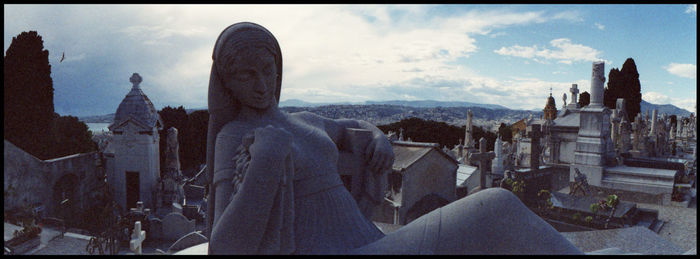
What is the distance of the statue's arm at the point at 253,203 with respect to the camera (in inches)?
108

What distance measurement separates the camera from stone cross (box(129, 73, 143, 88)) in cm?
1197

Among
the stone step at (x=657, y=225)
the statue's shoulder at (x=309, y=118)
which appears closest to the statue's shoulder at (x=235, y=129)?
the statue's shoulder at (x=309, y=118)

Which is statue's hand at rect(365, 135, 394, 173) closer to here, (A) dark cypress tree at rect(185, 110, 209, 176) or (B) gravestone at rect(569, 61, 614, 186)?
(B) gravestone at rect(569, 61, 614, 186)

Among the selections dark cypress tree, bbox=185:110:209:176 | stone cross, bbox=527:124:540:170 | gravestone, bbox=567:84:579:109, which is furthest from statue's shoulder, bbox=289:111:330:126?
dark cypress tree, bbox=185:110:209:176

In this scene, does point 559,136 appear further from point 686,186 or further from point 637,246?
point 637,246

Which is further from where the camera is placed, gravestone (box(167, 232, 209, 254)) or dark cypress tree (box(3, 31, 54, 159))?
dark cypress tree (box(3, 31, 54, 159))

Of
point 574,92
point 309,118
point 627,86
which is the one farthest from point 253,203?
point 627,86

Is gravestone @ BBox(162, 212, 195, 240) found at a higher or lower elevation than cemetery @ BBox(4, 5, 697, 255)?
lower

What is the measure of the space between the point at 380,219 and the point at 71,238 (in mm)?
7093

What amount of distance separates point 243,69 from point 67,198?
10.9 m

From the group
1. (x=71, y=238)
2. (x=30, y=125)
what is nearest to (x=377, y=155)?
(x=71, y=238)

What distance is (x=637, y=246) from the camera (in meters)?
5.98

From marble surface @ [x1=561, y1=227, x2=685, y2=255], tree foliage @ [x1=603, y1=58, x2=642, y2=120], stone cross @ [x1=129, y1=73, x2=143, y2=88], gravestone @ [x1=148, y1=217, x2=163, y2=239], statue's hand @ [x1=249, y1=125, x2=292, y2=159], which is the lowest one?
gravestone @ [x1=148, y1=217, x2=163, y2=239]

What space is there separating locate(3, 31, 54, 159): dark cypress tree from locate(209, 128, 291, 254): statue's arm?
20.3 meters
